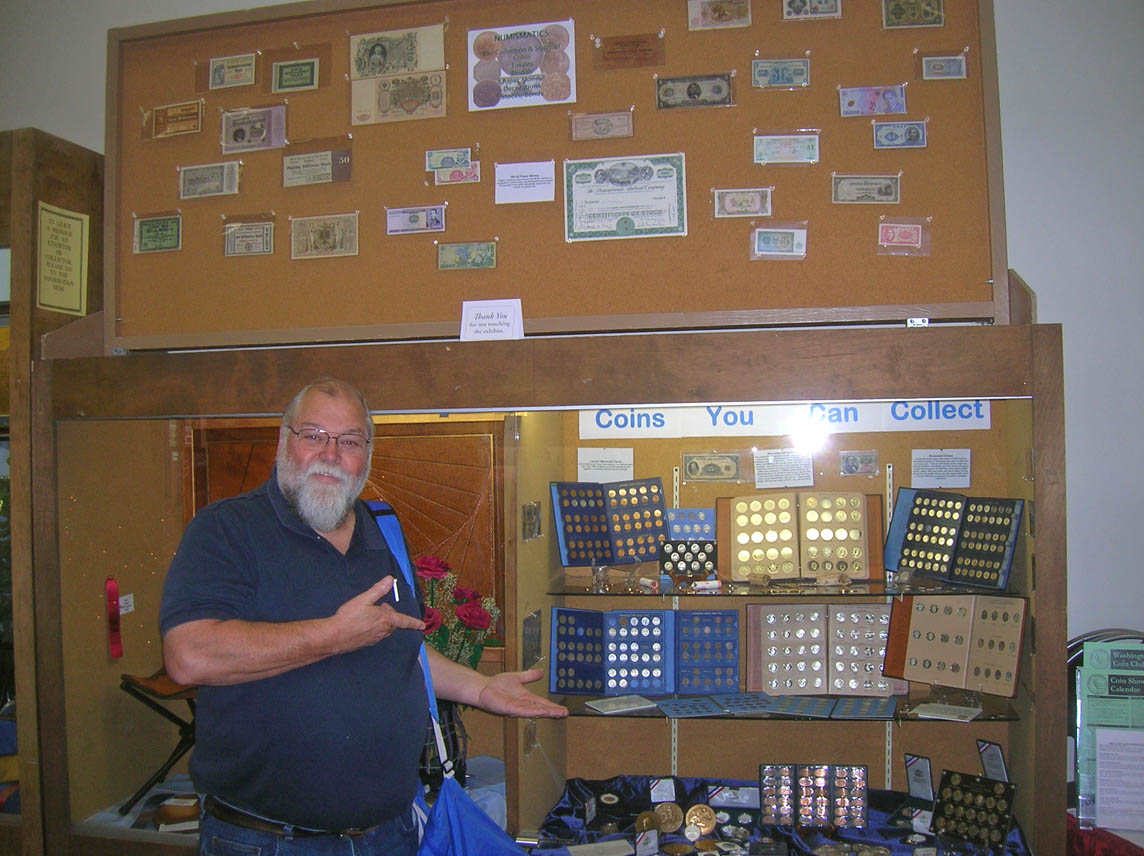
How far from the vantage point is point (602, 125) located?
254 cm

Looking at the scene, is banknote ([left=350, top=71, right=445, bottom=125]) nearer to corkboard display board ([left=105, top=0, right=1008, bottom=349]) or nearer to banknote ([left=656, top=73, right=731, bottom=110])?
corkboard display board ([left=105, top=0, right=1008, bottom=349])

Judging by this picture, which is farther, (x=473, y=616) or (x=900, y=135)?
(x=473, y=616)

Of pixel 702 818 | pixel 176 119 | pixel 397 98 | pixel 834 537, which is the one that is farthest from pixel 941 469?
pixel 176 119

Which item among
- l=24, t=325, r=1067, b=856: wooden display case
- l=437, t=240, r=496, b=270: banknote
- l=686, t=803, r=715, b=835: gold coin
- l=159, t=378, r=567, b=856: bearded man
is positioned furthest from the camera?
l=686, t=803, r=715, b=835: gold coin

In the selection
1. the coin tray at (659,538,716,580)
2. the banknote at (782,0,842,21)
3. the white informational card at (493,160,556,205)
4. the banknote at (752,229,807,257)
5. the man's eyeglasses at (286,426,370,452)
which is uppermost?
the banknote at (782,0,842,21)

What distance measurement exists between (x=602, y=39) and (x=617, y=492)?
4.75 ft

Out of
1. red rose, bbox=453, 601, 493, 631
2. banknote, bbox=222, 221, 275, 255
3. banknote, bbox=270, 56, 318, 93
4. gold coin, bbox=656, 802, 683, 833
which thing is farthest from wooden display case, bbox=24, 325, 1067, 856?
banknote, bbox=270, 56, 318, 93

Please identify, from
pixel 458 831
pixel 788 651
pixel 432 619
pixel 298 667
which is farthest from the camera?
pixel 788 651

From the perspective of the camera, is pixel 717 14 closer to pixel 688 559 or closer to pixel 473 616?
pixel 688 559

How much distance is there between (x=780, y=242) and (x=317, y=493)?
1.41 m

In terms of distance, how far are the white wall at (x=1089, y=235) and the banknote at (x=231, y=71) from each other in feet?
8.74

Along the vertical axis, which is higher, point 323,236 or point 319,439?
point 323,236

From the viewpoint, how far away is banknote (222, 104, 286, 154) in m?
2.75

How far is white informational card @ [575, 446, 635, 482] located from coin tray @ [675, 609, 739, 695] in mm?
552
